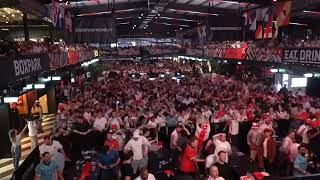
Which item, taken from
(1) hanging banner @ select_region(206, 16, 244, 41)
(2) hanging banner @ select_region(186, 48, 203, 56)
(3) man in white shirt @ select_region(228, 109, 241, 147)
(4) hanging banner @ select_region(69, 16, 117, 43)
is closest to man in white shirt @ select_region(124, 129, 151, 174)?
(3) man in white shirt @ select_region(228, 109, 241, 147)

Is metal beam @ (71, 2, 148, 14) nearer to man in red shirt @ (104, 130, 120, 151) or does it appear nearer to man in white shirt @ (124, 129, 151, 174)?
man in red shirt @ (104, 130, 120, 151)

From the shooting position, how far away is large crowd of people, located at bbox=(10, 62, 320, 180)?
29.8ft

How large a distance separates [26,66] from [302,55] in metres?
12.0

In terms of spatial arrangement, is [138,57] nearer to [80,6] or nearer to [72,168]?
[80,6]

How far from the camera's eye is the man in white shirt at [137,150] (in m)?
9.61

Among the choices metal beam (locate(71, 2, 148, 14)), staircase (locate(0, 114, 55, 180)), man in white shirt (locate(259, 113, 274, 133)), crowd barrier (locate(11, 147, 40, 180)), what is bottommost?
staircase (locate(0, 114, 55, 180))

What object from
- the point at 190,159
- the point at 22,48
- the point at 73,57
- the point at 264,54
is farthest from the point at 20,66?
the point at 264,54

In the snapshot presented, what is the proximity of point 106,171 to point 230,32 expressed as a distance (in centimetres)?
2865

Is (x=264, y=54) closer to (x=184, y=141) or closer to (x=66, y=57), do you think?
(x=66, y=57)

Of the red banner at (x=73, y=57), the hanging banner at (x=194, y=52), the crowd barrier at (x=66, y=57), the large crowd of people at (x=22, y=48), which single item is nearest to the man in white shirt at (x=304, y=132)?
the large crowd of people at (x=22, y=48)

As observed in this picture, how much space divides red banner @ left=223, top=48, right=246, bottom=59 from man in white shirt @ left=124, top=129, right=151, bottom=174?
15945 mm

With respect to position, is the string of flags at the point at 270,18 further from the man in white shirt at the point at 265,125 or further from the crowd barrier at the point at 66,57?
→ the crowd barrier at the point at 66,57

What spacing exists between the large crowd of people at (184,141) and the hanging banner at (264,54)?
2.58 m

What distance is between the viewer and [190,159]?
936cm
